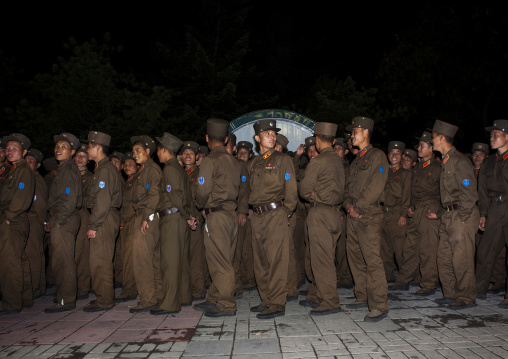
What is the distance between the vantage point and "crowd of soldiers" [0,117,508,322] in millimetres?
5566

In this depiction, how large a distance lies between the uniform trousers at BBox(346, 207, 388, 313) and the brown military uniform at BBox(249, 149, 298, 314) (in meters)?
0.90

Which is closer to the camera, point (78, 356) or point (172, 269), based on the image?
point (78, 356)

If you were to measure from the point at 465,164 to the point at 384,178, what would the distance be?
135 cm

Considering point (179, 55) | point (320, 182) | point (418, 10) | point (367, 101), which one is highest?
point (179, 55)

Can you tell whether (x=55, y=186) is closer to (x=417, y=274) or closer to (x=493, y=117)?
(x=417, y=274)

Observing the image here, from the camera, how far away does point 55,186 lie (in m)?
6.46

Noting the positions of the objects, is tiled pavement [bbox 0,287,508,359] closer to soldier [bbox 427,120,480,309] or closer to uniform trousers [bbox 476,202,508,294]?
soldier [bbox 427,120,480,309]

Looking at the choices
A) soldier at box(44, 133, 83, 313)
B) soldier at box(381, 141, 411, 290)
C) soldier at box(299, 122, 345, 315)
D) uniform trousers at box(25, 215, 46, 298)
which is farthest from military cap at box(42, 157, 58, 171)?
soldier at box(381, 141, 411, 290)

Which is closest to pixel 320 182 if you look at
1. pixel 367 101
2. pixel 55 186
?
pixel 55 186

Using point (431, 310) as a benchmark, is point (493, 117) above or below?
above

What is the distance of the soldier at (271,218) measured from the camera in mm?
5578

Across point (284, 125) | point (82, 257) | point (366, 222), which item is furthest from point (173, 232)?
point (284, 125)

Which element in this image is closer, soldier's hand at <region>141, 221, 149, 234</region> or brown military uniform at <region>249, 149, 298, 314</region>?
brown military uniform at <region>249, 149, 298, 314</region>

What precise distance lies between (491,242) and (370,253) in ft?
7.20
